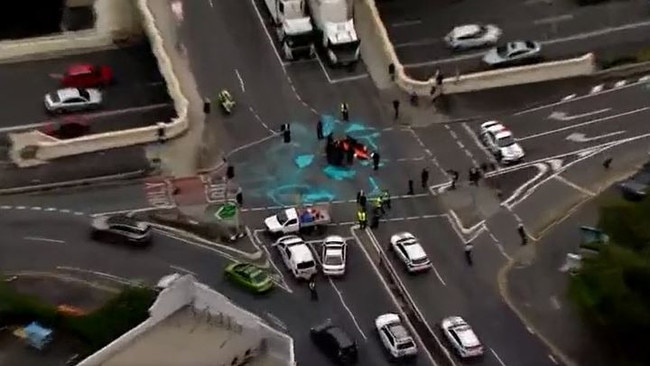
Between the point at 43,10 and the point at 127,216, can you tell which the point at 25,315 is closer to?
the point at 127,216

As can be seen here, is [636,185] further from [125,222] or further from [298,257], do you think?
[125,222]

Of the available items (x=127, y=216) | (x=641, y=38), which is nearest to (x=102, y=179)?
(x=127, y=216)

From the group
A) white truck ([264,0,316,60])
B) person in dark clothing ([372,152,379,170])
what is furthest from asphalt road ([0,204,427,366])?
white truck ([264,0,316,60])

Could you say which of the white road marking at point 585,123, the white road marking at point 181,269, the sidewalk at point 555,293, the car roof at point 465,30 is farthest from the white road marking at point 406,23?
the white road marking at point 181,269

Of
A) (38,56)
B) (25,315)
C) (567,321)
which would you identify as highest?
(38,56)

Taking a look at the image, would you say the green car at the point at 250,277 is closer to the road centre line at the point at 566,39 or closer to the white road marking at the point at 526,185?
the white road marking at the point at 526,185

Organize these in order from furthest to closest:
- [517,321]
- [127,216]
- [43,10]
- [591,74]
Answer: [43,10] < [591,74] < [127,216] < [517,321]
